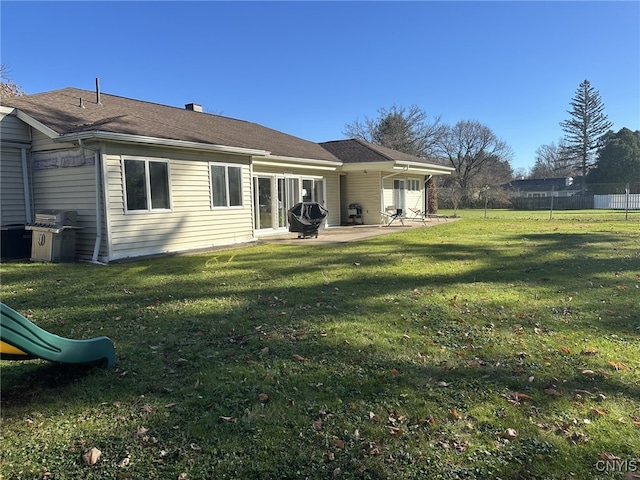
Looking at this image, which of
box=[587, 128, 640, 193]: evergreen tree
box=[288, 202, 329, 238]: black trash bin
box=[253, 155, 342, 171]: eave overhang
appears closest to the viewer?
box=[288, 202, 329, 238]: black trash bin

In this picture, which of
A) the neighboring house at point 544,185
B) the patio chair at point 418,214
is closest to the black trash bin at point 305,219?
the patio chair at point 418,214

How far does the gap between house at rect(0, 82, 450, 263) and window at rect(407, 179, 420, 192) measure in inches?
391

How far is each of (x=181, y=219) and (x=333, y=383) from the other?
829cm

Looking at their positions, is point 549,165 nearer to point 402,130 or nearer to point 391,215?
point 402,130

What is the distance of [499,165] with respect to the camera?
1908 inches

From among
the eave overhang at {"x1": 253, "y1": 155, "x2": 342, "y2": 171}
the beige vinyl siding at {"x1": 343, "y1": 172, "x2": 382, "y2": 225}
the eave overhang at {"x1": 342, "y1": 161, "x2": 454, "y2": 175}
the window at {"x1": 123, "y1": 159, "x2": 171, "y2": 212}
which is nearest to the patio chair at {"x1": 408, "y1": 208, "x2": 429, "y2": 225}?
the eave overhang at {"x1": 342, "y1": 161, "x2": 454, "y2": 175}

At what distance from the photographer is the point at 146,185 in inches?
388

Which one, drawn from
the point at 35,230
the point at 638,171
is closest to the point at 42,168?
the point at 35,230

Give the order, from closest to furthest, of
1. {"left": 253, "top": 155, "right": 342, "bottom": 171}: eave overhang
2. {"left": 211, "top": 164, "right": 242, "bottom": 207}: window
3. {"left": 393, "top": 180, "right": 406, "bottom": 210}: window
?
{"left": 211, "top": 164, "right": 242, "bottom": 207}: window < {"left": 253, "top": 155, "right": 342, "bottom": 171}: eave overhang < {"left": 393, "top": 180, "right": 406, "bottom": 210}: window

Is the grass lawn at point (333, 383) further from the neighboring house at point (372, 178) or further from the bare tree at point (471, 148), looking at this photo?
the bare tree at point (471, 148)

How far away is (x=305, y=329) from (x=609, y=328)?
3356 millimetres

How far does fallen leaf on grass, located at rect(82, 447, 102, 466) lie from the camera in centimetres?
242

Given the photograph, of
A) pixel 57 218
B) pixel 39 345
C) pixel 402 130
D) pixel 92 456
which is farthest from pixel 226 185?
pixel 402 130

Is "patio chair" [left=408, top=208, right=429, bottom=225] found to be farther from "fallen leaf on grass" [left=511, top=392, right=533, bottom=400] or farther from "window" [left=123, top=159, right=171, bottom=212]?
"fallen leaf on grass" [left=511, top=392, right=533, bottom=400]
